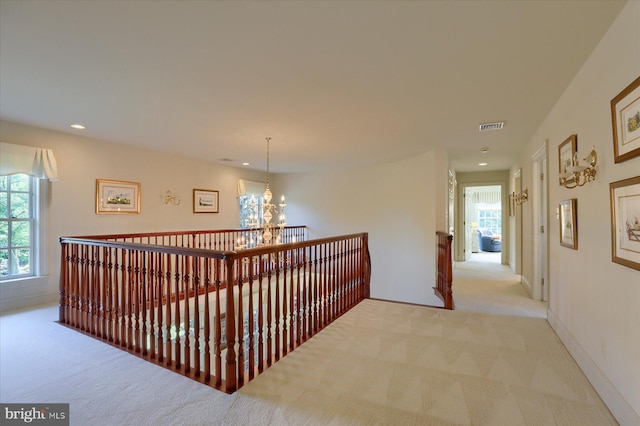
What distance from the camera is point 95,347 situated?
271 centimetres

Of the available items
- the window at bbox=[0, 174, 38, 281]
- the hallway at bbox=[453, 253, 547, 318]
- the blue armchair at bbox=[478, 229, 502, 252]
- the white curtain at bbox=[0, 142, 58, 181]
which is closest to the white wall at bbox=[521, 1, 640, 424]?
the hallway at bbox=[453, 253, 547, 318]

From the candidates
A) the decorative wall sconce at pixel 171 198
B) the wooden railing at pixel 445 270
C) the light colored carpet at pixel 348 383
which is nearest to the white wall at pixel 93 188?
the decorative wall sconce at pixel 171 198

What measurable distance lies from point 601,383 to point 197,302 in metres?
2.98

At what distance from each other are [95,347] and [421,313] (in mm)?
3547

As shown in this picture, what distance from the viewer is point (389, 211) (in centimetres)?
650

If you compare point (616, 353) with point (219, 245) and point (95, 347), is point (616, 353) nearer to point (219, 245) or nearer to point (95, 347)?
point (95, 347)

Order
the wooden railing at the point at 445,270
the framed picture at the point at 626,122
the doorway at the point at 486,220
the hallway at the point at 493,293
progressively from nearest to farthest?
the framed picture at the point at 626,122, the hallway at the point at 493,293, the wooden railing at the point at 445,270, the doorway at the point at 486,220

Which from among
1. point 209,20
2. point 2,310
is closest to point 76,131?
point 2,310

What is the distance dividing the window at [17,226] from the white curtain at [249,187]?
151 inches

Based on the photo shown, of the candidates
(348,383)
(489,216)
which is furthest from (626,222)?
(489,216)

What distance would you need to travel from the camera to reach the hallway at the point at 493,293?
3717 mm

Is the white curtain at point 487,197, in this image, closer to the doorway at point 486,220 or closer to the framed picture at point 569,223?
the doorway at point 486,220

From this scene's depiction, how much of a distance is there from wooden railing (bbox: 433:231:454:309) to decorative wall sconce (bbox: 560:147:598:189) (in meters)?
1.59

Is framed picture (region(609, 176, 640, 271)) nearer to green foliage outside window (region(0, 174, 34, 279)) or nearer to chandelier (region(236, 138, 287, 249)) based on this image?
chandelier (region(236, 138, 287, 249))
